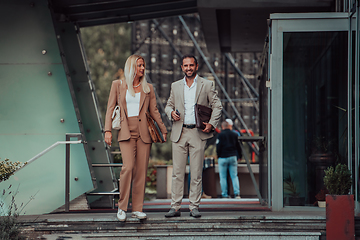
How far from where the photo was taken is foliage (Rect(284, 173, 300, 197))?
6.58 metres

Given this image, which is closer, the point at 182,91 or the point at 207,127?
the point at 207,127

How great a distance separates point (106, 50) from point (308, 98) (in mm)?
25214

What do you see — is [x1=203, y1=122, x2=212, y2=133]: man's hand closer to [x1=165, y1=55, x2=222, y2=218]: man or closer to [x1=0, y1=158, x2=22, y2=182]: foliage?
[x1=165, y1=55, x2=222, y2=218]: man

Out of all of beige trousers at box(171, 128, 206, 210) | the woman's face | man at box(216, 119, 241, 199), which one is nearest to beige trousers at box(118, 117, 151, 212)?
beige trousers at box(171, 128, 206, 210)

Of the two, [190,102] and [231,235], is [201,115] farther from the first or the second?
[231,235]

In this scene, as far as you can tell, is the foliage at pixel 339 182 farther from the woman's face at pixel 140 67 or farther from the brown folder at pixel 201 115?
the woman's face at pixel 140 67

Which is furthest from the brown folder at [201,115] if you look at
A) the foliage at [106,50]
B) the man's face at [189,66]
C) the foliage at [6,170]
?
the foliage at [106,50]

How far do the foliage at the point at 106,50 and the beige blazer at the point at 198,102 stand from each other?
24.0 meters

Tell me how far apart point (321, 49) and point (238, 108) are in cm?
1137

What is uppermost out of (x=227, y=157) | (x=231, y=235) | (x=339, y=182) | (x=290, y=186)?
(x=227, y=157)

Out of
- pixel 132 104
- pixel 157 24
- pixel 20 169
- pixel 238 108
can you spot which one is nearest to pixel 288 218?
pixel 132 104

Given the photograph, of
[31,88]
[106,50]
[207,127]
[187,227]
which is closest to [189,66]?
[207,127]

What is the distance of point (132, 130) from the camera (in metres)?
5.67

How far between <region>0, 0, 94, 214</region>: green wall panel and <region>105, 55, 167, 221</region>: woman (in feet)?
4.83
